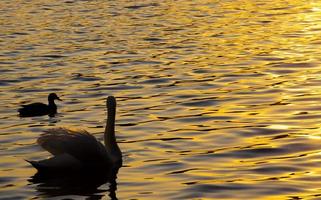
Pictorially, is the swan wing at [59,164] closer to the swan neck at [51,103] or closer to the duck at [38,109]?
the duck at [38,109]

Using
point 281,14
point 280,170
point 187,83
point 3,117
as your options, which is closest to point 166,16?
point 281,14

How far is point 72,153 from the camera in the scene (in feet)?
61.1

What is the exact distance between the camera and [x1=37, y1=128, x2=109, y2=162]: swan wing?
60.8 ft

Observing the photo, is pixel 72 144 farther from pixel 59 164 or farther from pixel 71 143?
pixel 59 164

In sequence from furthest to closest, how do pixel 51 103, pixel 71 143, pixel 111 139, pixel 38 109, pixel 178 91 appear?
pixel 178 91 → pixel 51 103 → pixel 38 109 → pixel 111 139 → pixel 71 143

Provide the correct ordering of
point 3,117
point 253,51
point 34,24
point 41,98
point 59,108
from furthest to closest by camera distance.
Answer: point 34,24 < point 253,51 < point 41,98 < point 59,108 < point 3,117

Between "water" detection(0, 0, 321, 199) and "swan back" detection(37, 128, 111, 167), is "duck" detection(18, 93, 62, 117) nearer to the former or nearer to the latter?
"water" detection(0, 0, 321, 199)

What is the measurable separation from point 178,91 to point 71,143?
908 centimetres

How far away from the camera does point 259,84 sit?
27.9 metres

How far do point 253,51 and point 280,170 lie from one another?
1700 centimetres

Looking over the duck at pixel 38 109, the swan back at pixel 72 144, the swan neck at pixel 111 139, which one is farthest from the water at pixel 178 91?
the swan back at pixel 72 144

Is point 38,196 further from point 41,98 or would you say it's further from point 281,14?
point 281,14

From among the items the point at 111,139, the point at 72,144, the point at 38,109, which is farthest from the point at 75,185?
A: the point at 38,109

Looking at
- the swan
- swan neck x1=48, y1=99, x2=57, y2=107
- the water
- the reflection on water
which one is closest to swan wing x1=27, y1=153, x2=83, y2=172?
the swan
